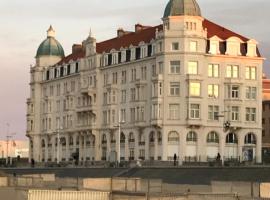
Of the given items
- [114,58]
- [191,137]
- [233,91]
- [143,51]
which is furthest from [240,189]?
[114,58]

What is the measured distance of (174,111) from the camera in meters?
111

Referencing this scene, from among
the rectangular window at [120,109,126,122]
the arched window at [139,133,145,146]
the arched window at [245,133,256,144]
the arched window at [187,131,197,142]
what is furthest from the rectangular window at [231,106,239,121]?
the rectangular window at [120,109,126,122]

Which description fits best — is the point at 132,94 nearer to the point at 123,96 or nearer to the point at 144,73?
the point at 123,96

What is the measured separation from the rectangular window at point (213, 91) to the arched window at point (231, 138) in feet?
20.1

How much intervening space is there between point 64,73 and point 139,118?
3011 cm

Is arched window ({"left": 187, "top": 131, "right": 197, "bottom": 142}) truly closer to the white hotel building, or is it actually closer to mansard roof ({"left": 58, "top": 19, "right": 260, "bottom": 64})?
the white hotel building

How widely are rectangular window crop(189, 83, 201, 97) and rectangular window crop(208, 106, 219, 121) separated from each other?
3.01m

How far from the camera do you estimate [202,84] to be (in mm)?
111625

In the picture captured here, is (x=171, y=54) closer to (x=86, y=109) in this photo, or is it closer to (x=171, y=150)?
(x=171, y=150)

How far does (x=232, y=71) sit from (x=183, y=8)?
12.0m

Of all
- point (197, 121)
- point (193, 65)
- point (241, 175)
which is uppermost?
point (193, 65)

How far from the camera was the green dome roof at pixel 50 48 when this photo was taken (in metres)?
151

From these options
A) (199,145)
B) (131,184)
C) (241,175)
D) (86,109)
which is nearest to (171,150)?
(199,145)

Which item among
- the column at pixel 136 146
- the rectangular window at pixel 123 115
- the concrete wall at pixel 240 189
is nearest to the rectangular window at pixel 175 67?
the column at pixel 136 146
